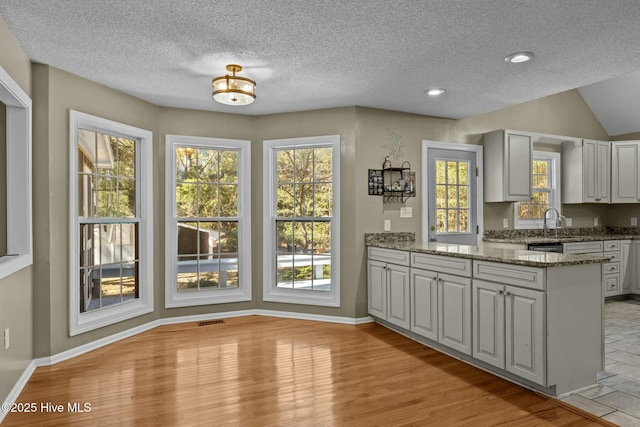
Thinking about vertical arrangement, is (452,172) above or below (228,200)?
above

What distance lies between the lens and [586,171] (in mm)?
5645

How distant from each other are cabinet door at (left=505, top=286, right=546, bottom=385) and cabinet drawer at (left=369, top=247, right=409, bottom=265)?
1.14 metres

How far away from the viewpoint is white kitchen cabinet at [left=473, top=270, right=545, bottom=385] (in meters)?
2.56

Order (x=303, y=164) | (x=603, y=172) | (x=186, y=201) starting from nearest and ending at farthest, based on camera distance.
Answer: (x=186, y=201), (x=303, y=164), (x=603, y=172)

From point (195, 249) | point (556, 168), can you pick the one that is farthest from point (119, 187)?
point (556, 168)

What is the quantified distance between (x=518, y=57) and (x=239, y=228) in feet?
10.7

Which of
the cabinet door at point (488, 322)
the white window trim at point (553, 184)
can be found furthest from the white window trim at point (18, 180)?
the white window trim at point (553, 184)

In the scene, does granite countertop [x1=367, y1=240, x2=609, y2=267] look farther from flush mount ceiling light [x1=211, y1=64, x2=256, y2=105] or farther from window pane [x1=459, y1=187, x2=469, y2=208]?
flush mount ceiling light [x1=211, y1=64, x2=256, y2=105]

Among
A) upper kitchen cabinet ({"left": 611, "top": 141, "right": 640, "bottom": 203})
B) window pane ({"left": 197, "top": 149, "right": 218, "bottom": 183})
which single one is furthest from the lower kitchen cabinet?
upper kitchen cabinet ({"left": 611, "top": 141, "right": 640, "bottom": 203})

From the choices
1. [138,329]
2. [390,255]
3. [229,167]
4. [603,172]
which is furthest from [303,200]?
[603,172]

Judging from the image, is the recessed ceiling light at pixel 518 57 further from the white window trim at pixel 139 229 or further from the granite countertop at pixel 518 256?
the white window trim at pixel 139 229

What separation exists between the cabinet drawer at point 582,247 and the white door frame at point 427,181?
1058 mm

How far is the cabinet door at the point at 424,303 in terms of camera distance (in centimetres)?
342

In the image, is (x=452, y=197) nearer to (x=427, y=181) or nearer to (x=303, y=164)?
(x=427, y=181)
